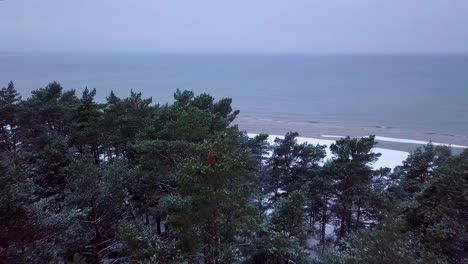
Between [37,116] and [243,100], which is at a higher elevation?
[37,116]

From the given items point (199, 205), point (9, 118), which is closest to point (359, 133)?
point (9, 118)

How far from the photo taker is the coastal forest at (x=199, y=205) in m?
6.36

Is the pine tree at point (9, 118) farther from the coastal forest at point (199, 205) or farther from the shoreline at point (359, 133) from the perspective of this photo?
the shoreline at point (359, 133)

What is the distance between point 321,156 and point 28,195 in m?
10.4

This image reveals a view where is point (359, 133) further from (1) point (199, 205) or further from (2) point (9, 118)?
(1) point (199, 205)

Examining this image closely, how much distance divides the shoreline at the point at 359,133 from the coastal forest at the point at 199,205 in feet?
68.8

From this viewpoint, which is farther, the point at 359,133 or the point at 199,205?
the point at 359,133

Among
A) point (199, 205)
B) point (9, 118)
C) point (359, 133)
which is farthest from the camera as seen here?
point (359, 133)

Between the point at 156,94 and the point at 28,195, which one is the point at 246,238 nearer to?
the point at 28,195

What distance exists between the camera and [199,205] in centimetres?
676

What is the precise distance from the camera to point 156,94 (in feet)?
220

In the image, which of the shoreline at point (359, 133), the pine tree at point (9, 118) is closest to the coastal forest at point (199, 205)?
the pine tree at point (9, 118)

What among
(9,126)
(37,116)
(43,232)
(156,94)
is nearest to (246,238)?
(43,232)

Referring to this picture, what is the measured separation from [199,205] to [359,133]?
3385cm
